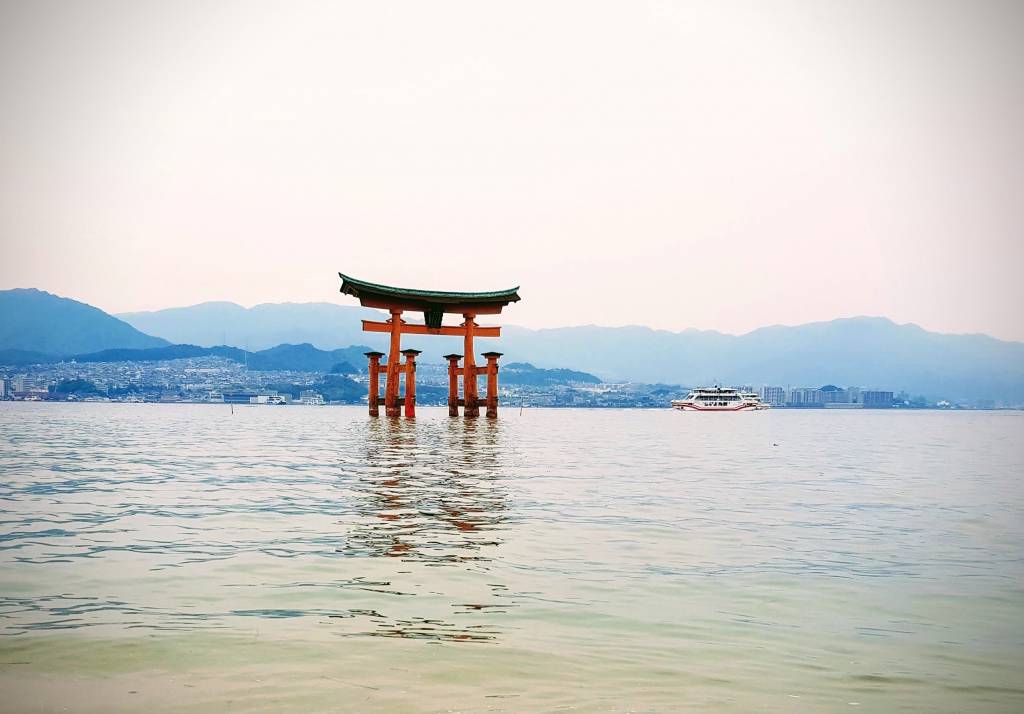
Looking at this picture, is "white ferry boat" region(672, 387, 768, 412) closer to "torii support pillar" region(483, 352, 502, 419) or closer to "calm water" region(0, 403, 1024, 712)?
"torii support pillar" region(483, 352, 502, 419)

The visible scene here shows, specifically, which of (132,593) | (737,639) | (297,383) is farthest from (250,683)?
(297,383)

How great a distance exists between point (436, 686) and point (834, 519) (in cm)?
894

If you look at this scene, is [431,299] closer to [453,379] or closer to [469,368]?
[469,368]

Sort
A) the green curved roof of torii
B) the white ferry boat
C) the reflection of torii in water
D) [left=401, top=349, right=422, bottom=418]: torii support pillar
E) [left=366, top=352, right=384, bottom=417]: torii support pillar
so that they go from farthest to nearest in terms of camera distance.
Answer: the white ferry boat
[left=366, top=352, right=384, bottom=417]: torii support pillar
[left=401, top=349, right=422, bottom=418]: torii support pillar
the green curved roof of torii
the reflection of torii in water

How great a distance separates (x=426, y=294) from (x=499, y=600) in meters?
43.2

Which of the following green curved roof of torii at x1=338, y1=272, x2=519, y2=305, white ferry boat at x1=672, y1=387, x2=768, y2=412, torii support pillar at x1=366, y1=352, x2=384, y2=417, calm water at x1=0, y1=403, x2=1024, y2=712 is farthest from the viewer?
white ferry boat at x1=672, y1=387, x2=768, y2=412

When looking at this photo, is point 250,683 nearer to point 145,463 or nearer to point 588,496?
point 588,496

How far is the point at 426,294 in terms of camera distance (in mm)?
49031

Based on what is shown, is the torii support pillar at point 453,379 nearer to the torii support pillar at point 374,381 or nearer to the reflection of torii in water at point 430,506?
the torii support pillar at point 374,381

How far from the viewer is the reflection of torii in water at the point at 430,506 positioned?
28.4ft

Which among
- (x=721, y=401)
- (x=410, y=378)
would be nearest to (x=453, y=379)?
(x=410, y=378)

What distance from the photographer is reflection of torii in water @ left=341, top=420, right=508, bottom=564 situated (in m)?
8.66

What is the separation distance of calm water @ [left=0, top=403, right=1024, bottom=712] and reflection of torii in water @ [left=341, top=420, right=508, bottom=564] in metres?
0.08

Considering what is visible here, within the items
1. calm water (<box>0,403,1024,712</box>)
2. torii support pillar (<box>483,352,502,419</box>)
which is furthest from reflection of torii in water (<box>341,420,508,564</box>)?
torii support pillar (<box>483,352,502,419</box>)
